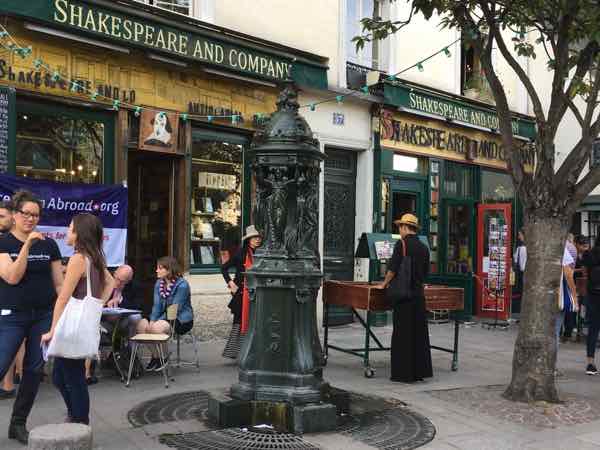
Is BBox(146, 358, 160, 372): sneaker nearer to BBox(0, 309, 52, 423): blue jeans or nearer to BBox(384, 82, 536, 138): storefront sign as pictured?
BBox(0, 309, 52, 423): blue jeans

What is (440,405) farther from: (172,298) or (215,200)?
(215,200)

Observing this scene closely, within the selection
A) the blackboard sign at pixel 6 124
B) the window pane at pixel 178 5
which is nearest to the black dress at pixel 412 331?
the blackboard sign at pixel 6 124

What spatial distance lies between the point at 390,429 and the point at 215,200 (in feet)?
18.4

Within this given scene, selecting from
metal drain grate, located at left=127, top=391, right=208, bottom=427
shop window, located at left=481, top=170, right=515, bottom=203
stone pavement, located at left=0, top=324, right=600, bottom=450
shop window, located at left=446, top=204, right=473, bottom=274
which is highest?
shop window, located at left=481, top=170, right=515, bottom=203

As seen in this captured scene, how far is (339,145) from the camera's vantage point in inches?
474

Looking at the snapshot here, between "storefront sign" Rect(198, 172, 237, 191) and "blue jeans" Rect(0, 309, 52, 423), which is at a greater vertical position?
"storefront sign" Rect(198, 172, 237, 191)

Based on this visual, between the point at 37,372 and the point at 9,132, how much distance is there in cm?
401

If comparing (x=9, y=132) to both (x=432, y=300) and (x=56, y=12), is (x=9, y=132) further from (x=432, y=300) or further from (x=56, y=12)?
(x=432, y=300)

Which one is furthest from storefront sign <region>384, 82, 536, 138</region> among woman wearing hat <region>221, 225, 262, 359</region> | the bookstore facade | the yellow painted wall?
woman wearing hat <region>221, 225, 262, 359</region>

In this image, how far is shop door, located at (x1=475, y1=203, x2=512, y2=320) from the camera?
13227 millimetres

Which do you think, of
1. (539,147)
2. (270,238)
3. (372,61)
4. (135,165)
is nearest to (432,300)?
(539,147)

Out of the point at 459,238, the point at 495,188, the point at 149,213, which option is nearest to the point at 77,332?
the point at 149,213

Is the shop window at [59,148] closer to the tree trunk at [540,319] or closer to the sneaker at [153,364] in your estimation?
the sneaker at [153,364]

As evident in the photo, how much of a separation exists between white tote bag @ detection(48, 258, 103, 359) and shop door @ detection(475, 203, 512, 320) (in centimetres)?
1008
